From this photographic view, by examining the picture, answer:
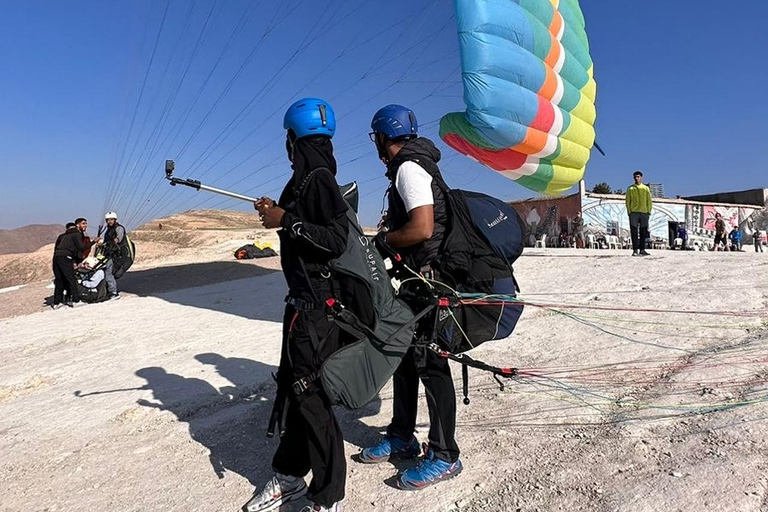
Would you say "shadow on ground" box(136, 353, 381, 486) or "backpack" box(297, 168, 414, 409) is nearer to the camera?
"backpack" box(297, 168, 414, 409)

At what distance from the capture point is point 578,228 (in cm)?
2469

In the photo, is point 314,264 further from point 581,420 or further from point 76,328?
point 76,328

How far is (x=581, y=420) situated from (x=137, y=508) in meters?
2.53

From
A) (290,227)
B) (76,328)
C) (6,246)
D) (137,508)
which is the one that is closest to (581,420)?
(290,227)

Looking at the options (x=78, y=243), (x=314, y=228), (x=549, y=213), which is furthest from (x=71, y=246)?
(x=549, y=213)

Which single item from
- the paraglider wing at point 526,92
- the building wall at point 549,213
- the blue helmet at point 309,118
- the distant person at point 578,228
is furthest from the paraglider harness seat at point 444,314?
the building wall at point 549,213

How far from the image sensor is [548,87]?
10.2m

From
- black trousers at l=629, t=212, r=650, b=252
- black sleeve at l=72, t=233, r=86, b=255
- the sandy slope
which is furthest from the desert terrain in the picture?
black sleeve at l=72, t=233, r=86, b=255

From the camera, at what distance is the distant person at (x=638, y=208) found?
11.1 meters

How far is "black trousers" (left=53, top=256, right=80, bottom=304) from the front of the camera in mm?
11395

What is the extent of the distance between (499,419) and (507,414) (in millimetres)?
81

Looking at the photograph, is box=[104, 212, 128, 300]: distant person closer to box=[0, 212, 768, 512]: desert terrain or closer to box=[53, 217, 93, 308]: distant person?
box=[53, 217, 93, 308]: distant person

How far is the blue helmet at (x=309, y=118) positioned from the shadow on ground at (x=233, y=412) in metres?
1.93

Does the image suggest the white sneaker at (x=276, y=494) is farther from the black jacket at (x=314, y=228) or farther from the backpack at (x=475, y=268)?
the backpack at (x=475, y=268)
